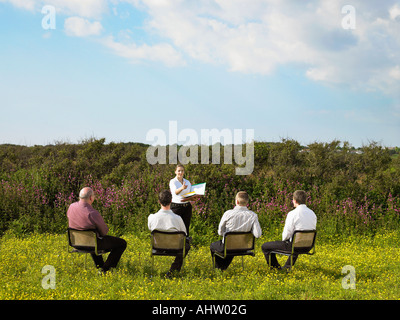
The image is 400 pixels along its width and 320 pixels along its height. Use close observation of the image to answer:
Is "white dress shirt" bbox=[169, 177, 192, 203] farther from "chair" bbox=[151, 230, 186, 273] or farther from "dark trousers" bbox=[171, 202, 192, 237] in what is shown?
"chair" bbox=[151, 230, 186, 273]

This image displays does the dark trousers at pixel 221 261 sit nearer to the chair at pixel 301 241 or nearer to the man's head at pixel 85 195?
the chair at pixel 301 241

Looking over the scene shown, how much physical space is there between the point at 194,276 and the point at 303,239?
2163mm

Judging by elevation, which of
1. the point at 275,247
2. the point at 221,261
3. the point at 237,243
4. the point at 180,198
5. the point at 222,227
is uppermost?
the point at 180,198

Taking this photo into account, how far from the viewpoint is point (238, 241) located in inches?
279

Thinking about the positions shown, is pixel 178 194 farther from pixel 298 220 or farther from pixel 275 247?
pixel 298 220

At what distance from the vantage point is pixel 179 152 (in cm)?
1513

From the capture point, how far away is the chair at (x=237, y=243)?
7.00 m

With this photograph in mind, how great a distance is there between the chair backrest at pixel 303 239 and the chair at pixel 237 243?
2.65 ft

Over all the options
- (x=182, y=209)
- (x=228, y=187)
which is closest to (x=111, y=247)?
(x=182, y=209)

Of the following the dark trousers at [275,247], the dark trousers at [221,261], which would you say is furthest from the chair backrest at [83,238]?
the dark trousers at [275,247]

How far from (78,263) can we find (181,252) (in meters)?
2.56

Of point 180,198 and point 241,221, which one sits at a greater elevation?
point 180,198

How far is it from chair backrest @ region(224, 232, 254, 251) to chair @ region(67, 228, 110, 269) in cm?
237

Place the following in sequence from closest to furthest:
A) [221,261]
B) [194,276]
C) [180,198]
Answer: [194,276], [221,261], [180,198]
